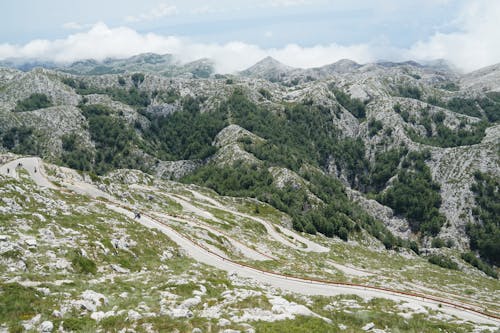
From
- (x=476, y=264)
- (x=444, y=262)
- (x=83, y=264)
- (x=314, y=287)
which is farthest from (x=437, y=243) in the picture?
(x=83, y=264)

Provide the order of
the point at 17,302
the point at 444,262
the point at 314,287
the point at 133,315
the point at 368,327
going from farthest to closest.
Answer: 1. the point at 444,262
2. the point at 314,287
3. the point at 368,327
4. the point at 133,315
5. the point at 17,302

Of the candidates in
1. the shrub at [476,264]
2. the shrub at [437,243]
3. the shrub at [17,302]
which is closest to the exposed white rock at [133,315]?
the shrub at [17,302]

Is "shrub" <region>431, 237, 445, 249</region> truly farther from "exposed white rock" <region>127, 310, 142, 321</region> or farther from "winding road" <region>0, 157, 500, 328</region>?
"exposed white rock" <region>127, 310, 142, 321</region>

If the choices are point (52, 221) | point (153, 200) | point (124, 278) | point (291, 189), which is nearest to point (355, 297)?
point (124, 278)

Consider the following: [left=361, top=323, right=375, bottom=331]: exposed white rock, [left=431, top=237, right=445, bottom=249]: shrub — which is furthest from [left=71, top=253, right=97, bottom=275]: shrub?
[left=431, top=237, right=445, bottom=249]: shrub

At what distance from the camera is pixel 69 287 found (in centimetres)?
2588

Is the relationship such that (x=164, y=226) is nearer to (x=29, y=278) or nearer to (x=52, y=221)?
(x=52, y=221)

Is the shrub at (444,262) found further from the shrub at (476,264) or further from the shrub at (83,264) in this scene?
the shrub at (83,264)

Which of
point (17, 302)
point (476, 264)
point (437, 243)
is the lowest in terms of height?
point (437, 243)

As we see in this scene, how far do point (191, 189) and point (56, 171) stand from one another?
6287 centimetres

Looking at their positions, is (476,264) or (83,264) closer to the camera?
(83,264)

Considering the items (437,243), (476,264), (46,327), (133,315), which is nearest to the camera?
(46,327)

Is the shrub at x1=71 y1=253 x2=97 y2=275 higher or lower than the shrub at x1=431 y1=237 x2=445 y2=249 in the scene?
higher

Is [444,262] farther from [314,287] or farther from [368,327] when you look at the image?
[368,327]
